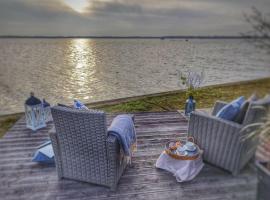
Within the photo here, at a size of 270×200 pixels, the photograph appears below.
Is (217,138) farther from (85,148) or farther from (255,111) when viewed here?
(85,148)

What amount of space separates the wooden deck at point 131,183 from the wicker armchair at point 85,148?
135 millimetres

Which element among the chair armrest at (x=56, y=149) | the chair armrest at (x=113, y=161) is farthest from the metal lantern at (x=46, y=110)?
the chair armrest at (x=113, y=161)

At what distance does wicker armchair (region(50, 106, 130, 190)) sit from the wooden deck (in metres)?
0.13

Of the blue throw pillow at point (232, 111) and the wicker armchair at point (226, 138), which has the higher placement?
the blue throw pillow at point (232, 111)

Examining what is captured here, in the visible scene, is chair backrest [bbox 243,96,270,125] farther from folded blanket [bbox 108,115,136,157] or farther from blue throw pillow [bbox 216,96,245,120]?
folded blanket [bbox 108,115,136,157]

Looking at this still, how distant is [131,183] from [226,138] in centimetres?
125

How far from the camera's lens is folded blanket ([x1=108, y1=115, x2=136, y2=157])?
2393 mm

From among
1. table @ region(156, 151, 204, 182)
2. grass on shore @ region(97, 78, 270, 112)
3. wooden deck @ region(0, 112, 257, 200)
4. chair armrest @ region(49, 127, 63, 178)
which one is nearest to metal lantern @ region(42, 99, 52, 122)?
wooden deck @ region(0, 112, 257, 200)

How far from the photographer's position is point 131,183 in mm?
2668

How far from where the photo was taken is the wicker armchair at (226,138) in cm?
264

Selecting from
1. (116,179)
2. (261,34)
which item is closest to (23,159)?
(116,179)

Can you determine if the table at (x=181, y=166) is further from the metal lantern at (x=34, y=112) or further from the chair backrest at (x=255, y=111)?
the metal lantern at (x=34, y=112)

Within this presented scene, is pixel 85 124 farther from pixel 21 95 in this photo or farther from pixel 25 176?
pixel 21 95

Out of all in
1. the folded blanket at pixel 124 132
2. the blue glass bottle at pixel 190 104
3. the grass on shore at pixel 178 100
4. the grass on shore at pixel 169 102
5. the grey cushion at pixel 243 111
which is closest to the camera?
the folded blanket at pixel 124 132
